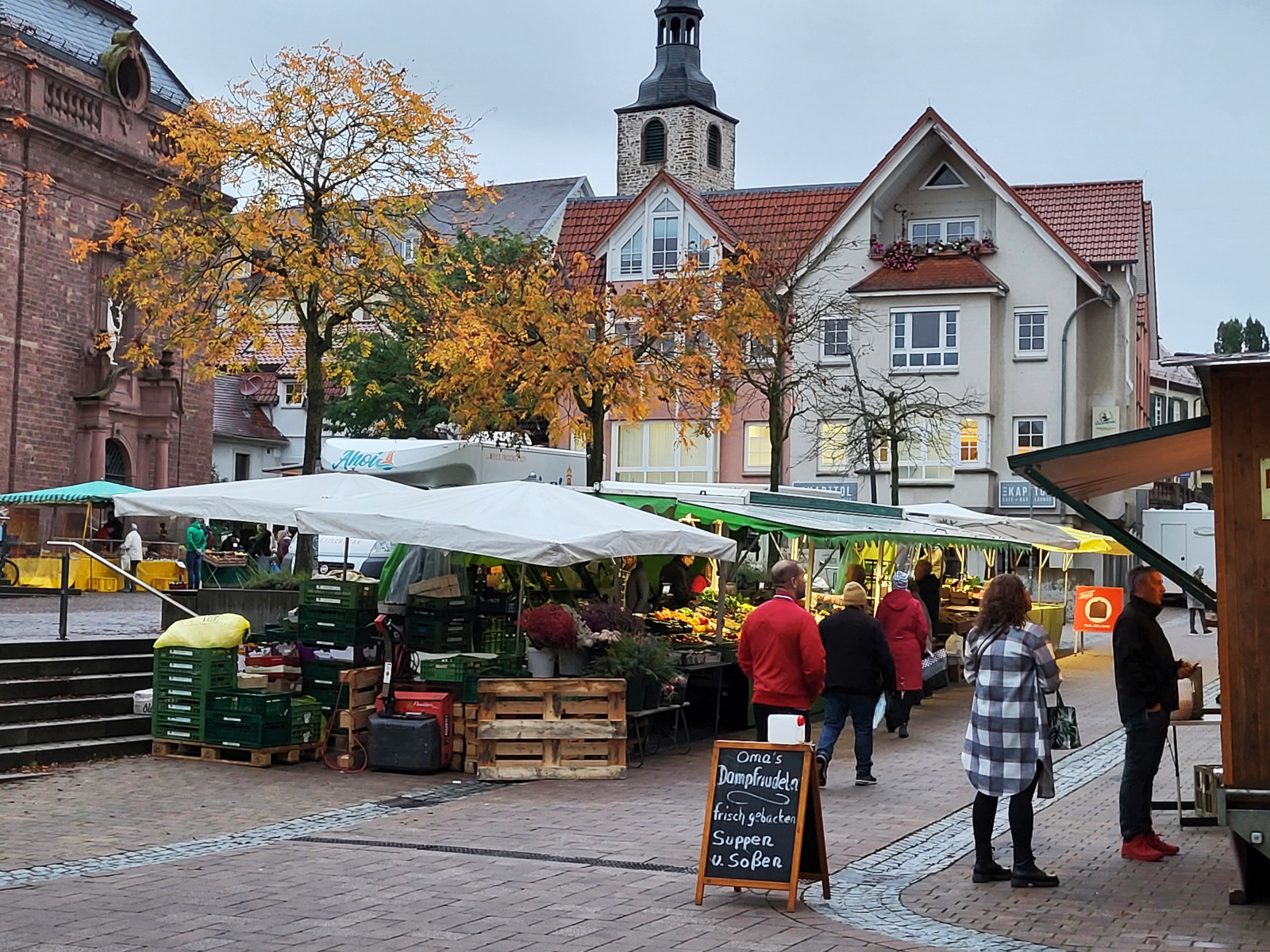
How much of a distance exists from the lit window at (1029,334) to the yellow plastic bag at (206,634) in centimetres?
3381

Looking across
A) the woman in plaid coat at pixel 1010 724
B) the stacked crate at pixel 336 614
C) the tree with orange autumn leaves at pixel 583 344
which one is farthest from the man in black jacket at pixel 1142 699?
the tree with orange autumn leaves at pixel 583 344

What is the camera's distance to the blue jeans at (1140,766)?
32.0ft

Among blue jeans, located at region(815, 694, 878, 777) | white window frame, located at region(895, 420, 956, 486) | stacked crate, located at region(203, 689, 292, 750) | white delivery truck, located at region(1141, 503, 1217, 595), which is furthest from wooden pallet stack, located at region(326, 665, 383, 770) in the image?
white delivery truck, located at region(1141, 503, 1217, 595)

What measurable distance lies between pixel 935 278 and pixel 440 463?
2147 cm

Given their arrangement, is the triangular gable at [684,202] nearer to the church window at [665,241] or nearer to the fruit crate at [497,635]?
the church window at [665,241]

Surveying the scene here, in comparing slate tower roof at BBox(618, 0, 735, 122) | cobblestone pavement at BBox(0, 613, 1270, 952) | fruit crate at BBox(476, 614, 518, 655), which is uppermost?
slate tower roof at BBox(618, 0, 735, 122)

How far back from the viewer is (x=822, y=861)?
28.8ft

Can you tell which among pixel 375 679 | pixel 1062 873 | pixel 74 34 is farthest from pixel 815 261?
pixel 1062 873

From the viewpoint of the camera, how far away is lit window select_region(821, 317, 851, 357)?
45875 mm

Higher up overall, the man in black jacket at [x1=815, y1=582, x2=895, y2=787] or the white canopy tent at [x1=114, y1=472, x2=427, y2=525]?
the white canopy tent at [x1=114, y1=472, x2=427, y2=525]

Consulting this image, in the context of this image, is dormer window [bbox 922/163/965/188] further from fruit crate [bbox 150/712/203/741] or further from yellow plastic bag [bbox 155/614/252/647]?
fruit crate [bbox 150/712/203/741]

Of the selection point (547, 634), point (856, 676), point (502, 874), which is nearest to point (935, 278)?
point (547, 634)

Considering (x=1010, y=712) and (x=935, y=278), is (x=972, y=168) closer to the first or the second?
(x=935, y=278)

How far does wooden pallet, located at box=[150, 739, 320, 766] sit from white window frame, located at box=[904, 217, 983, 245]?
34.1 metres
